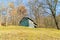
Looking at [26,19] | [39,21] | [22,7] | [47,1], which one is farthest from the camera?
[22,7]

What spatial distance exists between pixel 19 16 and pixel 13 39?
4377 cm

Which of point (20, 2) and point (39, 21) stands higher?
point (20, 2)

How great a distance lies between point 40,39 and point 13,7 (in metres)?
44.8

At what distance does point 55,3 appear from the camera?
3803 cm

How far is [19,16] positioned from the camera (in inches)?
2255

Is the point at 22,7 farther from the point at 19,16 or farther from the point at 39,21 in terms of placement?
the point at 39,21

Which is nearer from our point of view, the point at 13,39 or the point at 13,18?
the point at 13,39

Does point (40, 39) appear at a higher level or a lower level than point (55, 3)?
lower

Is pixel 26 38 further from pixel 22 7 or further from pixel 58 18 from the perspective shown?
pixel 22 7

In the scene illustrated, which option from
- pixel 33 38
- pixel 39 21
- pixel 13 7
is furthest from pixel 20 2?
pixel 33 38

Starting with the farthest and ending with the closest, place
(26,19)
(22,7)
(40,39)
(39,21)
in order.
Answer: (22,7) < (39,21) < (26,19) < (40,39)

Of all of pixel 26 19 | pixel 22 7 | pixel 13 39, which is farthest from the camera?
pixel 22 7

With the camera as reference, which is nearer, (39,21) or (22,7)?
(39,21)

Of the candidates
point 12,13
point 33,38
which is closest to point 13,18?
point 12,13
